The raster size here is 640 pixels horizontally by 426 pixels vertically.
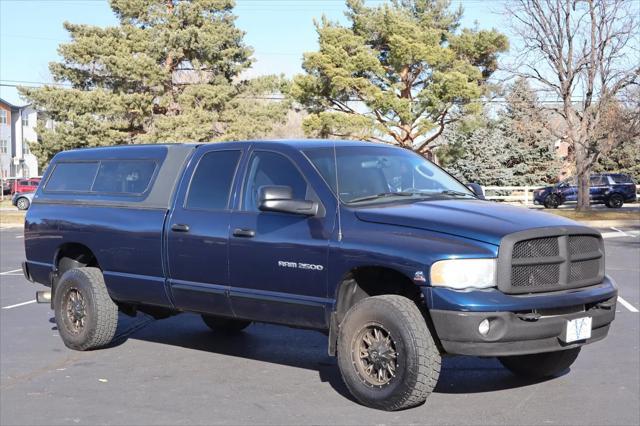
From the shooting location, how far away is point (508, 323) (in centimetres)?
545

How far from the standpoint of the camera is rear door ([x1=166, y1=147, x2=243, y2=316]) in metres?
6.84

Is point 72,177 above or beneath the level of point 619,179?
above

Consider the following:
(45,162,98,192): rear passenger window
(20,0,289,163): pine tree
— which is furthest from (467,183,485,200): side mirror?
(20,0,289,163): pine tree

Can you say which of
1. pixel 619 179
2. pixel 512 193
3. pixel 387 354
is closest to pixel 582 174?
pixel 619 179

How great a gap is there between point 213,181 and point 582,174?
29.2 m

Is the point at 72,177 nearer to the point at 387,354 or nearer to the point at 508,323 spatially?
the point at 387,354

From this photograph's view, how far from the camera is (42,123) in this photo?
43.0 m

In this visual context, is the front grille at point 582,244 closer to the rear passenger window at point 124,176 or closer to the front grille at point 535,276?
the front grille at point 535,276

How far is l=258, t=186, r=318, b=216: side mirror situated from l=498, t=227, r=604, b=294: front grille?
1.50 meters

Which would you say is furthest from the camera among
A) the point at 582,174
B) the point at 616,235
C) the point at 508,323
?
the point at 582,174

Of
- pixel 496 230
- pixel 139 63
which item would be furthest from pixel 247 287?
pixel 139 63

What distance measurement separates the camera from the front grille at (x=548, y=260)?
216 inches

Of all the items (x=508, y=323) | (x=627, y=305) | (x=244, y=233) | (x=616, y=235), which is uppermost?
(x=244, y=233)

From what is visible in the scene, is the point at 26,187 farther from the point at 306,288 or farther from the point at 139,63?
the point at 306,288
